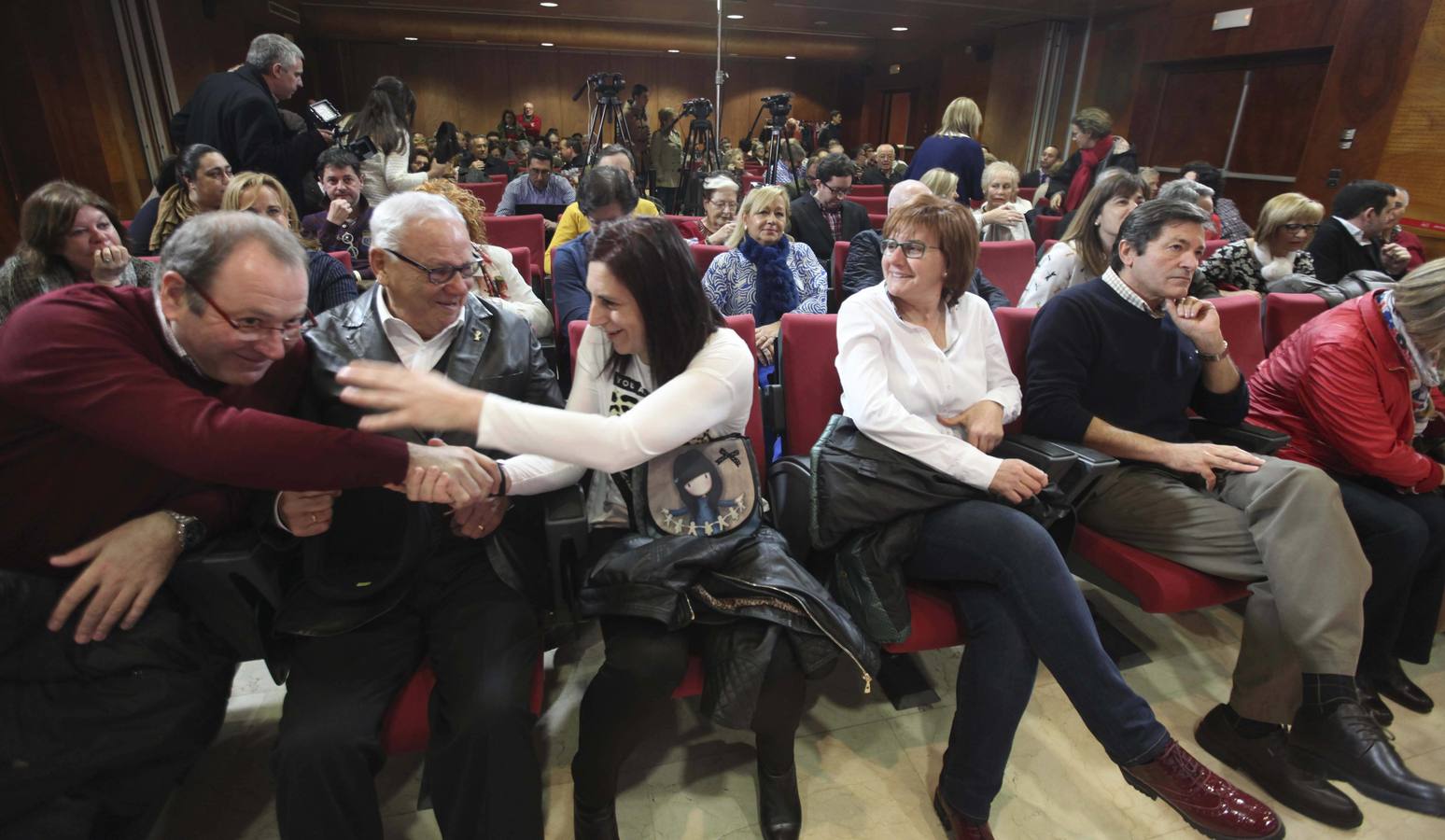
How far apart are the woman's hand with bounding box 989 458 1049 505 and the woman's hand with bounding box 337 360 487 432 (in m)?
1.00

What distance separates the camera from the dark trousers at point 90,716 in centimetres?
96

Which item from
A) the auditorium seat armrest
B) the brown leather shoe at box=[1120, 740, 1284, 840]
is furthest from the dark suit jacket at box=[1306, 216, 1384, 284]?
the brown leather shoe at box=[1120, 740, 1284, 840]

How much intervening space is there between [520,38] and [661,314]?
450 inches

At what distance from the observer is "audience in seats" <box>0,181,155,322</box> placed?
5.71ft

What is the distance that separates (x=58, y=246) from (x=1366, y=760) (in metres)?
3.26

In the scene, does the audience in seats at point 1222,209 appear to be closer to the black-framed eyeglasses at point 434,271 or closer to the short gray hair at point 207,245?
the black-framed eyeglasses at point 434,271

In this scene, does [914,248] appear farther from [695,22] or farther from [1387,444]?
[695,22]

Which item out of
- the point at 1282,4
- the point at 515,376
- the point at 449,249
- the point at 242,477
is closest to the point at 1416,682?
the point at 515,376

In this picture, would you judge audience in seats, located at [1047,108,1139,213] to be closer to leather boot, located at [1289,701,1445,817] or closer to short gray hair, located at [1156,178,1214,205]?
short gray hair, located at [1156,178,1214,205]

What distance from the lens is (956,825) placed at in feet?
→ 4.36

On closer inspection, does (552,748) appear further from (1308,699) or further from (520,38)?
(520,38)

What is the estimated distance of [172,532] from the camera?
1.08 meters

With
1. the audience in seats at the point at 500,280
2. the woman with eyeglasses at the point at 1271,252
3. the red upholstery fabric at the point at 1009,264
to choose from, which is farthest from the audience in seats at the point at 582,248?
the woman with eyeglasses at the point at 1271,252

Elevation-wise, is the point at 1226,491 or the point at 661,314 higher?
the point at 661,314
